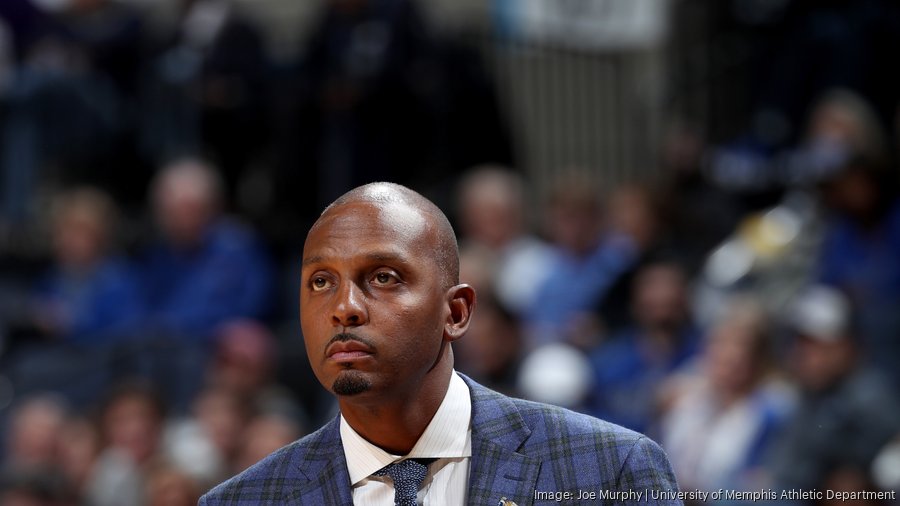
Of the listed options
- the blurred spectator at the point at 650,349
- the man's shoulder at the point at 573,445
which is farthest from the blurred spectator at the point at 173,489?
the man's shoulder at the point at 573,445

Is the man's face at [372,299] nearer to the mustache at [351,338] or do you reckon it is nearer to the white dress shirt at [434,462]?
the mustache at [351,338]

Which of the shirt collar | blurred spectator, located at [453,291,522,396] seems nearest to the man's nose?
the shirt collar

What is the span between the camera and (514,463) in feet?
9.27

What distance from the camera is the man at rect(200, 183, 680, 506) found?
8.92 feet

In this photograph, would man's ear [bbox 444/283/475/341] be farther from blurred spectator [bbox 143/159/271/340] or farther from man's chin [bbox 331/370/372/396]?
blurred spectator [bbox 143/159/271/340]

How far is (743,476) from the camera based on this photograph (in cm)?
664

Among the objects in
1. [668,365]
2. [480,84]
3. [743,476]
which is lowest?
[743,476]

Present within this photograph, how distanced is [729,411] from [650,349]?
3.83 feet

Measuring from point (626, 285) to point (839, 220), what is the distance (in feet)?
4.06

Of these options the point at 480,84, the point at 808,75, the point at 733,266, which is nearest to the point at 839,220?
the point at 733,266

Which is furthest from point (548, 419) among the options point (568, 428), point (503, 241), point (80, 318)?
point (80, 318)

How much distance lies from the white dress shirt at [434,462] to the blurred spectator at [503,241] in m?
6.23

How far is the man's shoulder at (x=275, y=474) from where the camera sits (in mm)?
2865

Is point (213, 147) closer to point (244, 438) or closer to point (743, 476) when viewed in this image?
point (244, 438)
